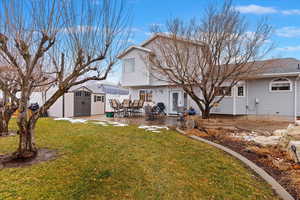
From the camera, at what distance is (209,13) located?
885cm

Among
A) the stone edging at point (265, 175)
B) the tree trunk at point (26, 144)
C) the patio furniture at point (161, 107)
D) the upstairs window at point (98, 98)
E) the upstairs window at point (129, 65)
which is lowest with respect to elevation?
the stone edging at point (265, 175)

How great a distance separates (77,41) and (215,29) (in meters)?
6.76

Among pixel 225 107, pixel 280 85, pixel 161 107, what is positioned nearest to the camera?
pixel 280 85

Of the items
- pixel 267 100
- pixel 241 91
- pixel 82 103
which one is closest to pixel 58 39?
pixel 82 103

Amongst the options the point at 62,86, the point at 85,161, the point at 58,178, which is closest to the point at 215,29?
the point at 62,86

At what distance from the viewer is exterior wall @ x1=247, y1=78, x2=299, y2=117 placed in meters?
11.2

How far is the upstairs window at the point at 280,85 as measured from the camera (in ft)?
36.7

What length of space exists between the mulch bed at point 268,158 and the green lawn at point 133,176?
1.62 feet

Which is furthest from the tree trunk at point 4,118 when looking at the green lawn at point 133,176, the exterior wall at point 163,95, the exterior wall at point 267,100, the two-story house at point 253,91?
the exterior wall at point 267,100

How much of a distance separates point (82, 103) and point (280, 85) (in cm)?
1504

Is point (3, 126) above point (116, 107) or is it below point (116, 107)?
→ below

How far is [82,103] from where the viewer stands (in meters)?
15.5

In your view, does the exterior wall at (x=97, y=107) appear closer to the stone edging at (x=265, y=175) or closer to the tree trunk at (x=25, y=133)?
the tree trunk at (x=25, y=133)

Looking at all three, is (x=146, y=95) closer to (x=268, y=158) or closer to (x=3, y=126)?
(x=3, y=126)
